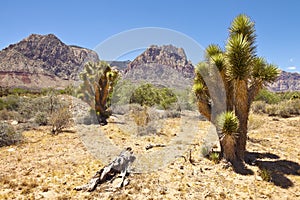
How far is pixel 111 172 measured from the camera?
20.0 ft

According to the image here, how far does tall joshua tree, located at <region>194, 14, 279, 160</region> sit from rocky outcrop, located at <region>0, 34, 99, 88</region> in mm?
60610

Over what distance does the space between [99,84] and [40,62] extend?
3802 inches

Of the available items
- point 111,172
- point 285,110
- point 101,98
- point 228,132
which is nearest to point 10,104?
point 101,98

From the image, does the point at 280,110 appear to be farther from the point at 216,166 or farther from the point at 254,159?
the point at 216,166

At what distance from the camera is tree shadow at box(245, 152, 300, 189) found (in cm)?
579

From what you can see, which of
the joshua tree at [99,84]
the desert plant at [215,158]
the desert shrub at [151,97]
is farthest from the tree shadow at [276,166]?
the desert shrub at [151,97]

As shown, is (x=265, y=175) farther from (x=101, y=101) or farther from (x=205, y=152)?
(x=101, y=101)

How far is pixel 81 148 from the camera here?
8906 mm

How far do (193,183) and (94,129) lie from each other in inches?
307

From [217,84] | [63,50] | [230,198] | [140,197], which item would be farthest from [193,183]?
[63,50]

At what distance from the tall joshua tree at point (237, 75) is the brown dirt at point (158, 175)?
1.04 m

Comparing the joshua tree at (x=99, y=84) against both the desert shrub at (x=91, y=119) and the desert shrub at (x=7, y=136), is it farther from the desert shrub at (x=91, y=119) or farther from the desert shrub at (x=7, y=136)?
the desert shrub at (x=7, y=136)

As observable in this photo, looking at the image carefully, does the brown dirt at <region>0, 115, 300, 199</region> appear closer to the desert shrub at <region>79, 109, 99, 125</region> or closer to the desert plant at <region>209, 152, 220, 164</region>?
the desert plant at <region>209, 152, 220, 164</region>

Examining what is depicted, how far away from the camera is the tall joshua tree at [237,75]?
6.45m
